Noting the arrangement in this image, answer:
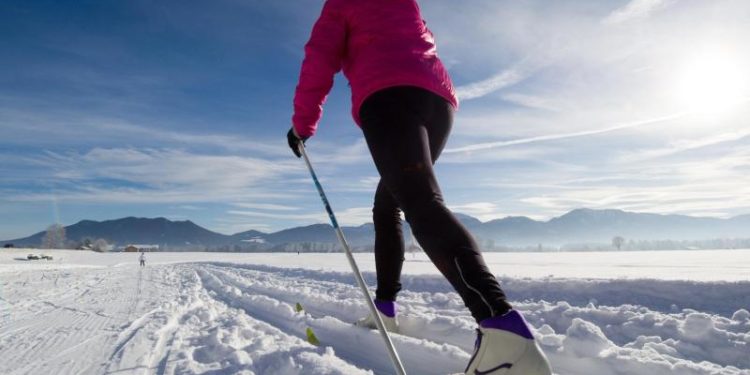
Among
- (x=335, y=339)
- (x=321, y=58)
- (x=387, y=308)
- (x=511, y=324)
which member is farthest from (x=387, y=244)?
(x=511, y=324)

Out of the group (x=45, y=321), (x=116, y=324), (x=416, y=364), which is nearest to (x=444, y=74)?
(x=416, y=364)

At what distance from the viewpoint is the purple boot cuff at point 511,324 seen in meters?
1.25

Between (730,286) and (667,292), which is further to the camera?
(667,292)

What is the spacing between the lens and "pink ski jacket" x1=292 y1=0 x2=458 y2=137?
175 centimetres

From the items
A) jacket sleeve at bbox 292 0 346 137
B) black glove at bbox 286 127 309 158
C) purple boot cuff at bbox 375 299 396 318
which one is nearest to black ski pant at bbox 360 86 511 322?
jacket sleeve at bbox 292 0 346 137

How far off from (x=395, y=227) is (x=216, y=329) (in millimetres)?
1467

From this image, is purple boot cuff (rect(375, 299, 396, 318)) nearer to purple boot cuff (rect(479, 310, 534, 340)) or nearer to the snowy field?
the snowy field

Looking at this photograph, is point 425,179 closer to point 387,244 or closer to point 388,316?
point 387,244

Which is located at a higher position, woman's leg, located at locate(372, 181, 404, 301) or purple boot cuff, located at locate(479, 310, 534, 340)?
woman's leg, located at locate(372, 181, 404, 301)

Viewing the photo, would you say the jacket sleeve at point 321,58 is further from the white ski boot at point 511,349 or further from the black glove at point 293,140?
the white ski boot at point 511,349

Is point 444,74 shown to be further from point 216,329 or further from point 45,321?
point 45,321

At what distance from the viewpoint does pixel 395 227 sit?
102 inches

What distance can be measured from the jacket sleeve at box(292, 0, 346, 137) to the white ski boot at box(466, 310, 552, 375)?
128cm

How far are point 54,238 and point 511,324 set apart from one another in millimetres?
150523
